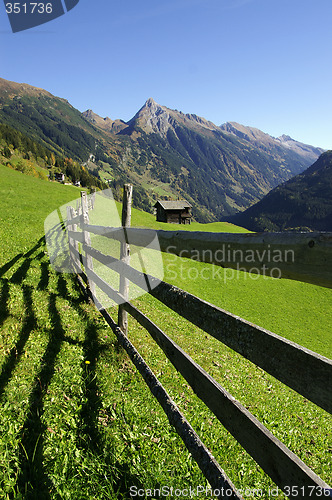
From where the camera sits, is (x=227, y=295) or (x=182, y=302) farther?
(x=227, y=295)

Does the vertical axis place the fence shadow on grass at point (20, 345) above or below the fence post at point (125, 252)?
below

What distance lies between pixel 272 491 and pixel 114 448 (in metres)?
2.45

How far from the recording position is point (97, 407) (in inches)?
150

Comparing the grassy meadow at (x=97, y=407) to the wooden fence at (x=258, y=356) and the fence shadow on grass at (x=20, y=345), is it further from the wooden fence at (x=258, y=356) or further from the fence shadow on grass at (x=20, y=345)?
the wooden fence at (x=258, y=356)

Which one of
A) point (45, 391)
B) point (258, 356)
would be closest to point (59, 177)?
point (45, 391)

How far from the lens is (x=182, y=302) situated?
8.95 feet

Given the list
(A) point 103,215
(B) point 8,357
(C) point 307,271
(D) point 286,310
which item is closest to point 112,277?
(B) point 8,357

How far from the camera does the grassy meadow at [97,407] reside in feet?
9.33

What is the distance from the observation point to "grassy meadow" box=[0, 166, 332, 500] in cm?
284

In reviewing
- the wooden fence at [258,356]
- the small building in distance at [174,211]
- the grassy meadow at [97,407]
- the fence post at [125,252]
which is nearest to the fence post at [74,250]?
the grassy meadow at [97,407]

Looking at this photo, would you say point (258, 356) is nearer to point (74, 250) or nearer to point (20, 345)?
point (20, 345)

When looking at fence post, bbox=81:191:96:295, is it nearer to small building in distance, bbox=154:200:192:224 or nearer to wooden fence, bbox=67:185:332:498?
wooden fence, bbox=67:185:332:498

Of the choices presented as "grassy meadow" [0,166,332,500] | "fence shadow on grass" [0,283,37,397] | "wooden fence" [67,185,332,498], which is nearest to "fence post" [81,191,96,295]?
"grassy meadow" [0,166,332,500]

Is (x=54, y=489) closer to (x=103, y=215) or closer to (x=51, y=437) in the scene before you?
(x=51, y=437)
